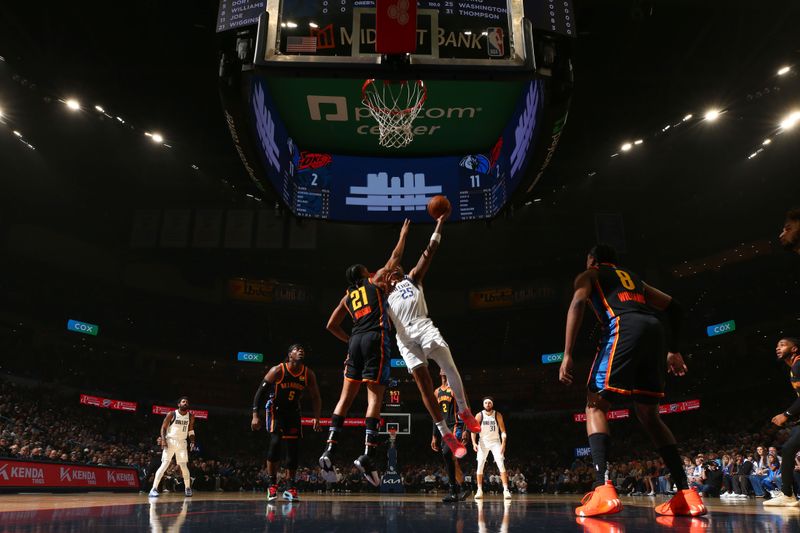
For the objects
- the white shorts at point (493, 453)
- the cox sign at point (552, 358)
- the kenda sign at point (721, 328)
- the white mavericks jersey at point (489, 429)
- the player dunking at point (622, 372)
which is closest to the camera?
the player dunking at point (622, 372)

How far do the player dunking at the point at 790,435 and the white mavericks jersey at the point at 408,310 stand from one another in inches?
149

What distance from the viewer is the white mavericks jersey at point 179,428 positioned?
11.8 m

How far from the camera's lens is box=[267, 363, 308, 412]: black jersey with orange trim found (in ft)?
26.4

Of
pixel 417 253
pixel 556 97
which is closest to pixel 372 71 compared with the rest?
pixel 556 97

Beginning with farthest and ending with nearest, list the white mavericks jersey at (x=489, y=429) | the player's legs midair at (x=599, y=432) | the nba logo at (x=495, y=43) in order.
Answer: the white mavericks jersey at (x=489, y=429)
the nba logo at (x=495, y=43)
the player's legs midair at (x=599, y=432)

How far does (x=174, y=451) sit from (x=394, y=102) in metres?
8.11

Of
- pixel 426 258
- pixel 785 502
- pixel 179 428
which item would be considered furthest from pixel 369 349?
pixel 179 428

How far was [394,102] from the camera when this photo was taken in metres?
9.84

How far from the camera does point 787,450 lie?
21.5 ft

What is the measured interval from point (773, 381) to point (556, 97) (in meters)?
21.5

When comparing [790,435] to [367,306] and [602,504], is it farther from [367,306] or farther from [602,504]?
[367,306]

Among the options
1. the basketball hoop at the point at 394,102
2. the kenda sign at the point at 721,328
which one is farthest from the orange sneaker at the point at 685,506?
the kenda sign at the point at 721,328

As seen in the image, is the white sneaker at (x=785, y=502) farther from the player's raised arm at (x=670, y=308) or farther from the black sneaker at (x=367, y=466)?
the black sneaker at (x=367, y=466)

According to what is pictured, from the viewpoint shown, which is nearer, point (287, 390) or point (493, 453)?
point (287, 390)
